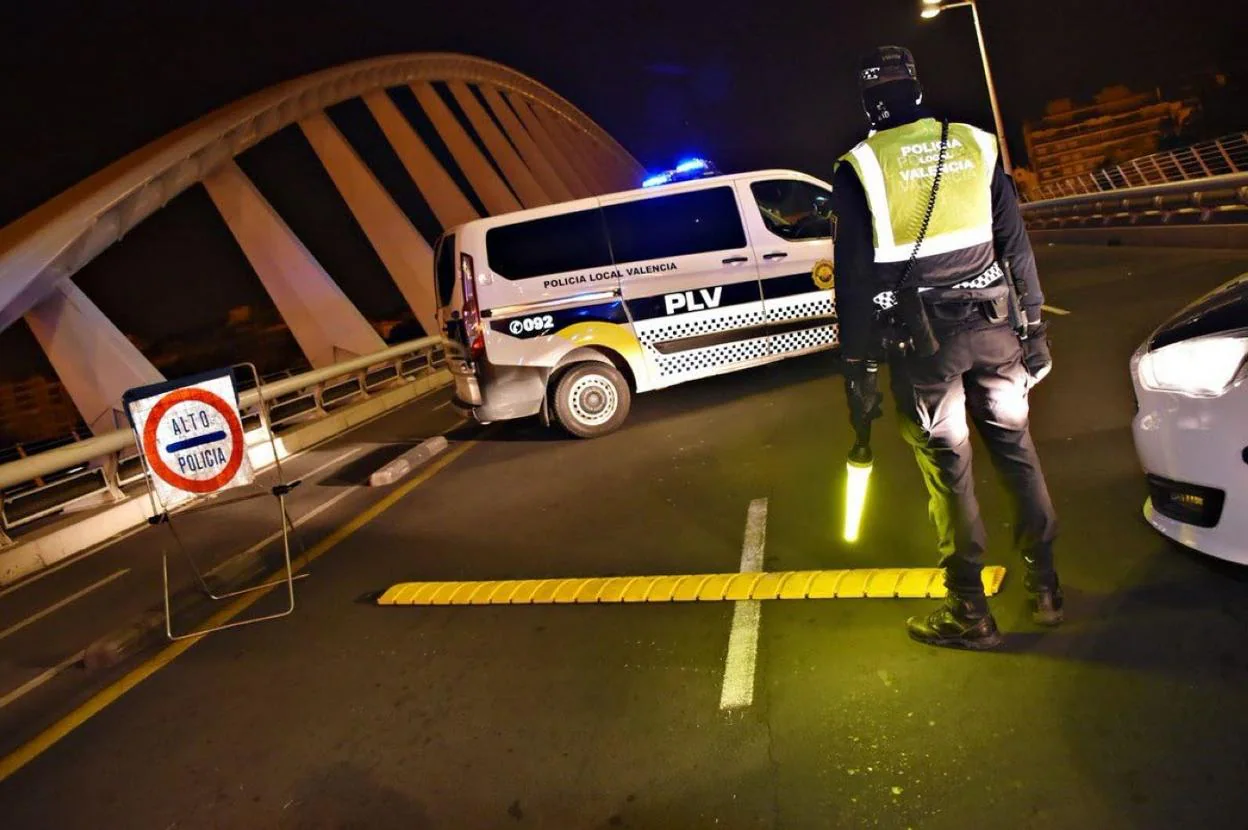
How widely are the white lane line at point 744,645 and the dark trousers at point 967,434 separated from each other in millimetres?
826

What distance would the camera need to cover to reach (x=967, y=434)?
312 centimetres

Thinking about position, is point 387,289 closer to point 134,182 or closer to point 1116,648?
point 134,182

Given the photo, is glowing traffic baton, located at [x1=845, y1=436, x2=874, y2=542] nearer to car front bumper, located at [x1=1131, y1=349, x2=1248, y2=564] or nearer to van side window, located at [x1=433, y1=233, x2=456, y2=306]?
car front bumper, located at [x1=1131, y1=349, x2=1248, y2=564]

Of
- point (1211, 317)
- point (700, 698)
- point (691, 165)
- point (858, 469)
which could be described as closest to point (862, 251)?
point (858, 469)

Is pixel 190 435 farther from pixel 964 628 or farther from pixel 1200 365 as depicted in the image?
pixel 1200 365

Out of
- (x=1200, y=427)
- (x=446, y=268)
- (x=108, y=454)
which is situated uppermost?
(x=446, y=268)

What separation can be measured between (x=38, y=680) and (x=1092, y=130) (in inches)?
6987

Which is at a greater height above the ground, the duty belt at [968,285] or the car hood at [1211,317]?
the duty belt at [968,285]

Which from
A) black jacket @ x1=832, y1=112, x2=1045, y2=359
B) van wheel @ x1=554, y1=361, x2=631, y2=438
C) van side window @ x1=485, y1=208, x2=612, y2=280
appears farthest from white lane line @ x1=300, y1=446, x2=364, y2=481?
black jacket @ x1=832, y1=112, x2=1045, y2=359

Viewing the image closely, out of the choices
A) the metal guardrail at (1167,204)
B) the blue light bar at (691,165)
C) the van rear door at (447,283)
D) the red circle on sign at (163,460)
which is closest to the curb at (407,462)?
the van rear door at (447,283)

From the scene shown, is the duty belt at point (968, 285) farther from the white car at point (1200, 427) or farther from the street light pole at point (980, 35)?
the street light pole at point (980, 35)

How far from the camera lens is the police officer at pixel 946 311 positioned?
2959 mm

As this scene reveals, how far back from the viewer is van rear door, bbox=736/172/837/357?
26.8 ft

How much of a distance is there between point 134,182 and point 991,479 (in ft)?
53.9
